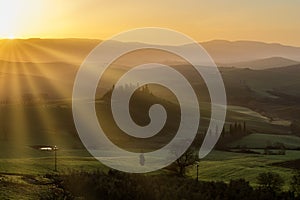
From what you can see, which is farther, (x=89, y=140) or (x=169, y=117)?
(x=169, y=117)

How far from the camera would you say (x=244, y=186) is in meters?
61.4

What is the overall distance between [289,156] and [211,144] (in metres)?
28.7

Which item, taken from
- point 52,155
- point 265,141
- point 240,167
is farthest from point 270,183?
point 265,141

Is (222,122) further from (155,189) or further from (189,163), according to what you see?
(155,189)

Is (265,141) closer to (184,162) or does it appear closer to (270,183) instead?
(184,162)

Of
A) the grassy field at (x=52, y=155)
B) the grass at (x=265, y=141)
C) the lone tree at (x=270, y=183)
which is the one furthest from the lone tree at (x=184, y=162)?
the grass at (x=265, y=141)

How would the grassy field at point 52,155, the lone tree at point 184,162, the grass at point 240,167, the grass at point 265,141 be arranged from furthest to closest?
the grass at point 265,141
the grass at point 240,167
the lone tree at point 184,162
the grassy field at point 52,155

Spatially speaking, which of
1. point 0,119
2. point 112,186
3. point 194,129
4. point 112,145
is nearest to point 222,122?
point 194,129

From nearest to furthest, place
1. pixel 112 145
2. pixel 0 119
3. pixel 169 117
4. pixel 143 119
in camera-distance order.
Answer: pixel 112 145
pixel 0 119
pixel 143 119
pixel 169 117

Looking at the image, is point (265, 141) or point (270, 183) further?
point (265, 141)

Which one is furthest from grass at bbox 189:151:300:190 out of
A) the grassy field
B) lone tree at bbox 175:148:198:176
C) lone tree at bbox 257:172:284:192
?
lone tree at bbox 257:172:284:192

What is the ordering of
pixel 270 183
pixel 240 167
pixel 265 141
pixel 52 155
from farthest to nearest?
pixel 265 141
pixel 52 155
pixel 240 167
pixel 270 183

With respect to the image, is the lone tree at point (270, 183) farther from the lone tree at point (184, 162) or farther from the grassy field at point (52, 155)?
the lone tree at point (184, 162)

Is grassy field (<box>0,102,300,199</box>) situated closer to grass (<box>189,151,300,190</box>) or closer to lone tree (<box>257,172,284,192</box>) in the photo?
grass (<box>189,151,300,190</box>)
